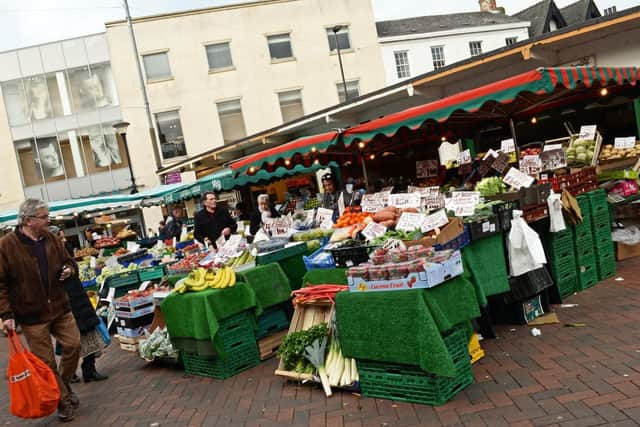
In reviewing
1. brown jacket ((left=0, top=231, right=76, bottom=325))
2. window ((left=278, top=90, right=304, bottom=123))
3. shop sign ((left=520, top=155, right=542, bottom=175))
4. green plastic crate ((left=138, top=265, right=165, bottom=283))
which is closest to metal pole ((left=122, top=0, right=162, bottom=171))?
window ((left=278, top=90, right=304, bottom=123))

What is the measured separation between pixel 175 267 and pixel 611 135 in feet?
26.8

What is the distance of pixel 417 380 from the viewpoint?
371cm

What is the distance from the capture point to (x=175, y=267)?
6.58 metres

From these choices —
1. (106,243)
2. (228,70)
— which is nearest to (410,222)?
(106,243)

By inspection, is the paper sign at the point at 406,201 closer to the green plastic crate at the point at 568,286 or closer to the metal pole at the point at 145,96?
the green plastic crate at the point at 568,286

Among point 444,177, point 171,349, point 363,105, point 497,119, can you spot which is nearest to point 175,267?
point 171,349

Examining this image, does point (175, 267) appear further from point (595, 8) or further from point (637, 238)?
point (595, 8)

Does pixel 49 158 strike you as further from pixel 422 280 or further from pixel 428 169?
pixel 422 280

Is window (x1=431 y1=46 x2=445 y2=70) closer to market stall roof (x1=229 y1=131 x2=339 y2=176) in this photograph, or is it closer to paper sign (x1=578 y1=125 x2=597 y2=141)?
paper sign (x1=578 y1=125 x2=597 y2=141)

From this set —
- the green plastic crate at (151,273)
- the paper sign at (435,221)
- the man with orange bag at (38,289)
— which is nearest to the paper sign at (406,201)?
the paper sign at (435,221)

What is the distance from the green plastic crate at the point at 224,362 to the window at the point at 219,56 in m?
20.3

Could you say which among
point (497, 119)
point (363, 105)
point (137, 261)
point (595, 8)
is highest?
point (595, 8)

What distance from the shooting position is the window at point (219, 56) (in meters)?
23.8

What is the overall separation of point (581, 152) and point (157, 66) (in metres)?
20.4
